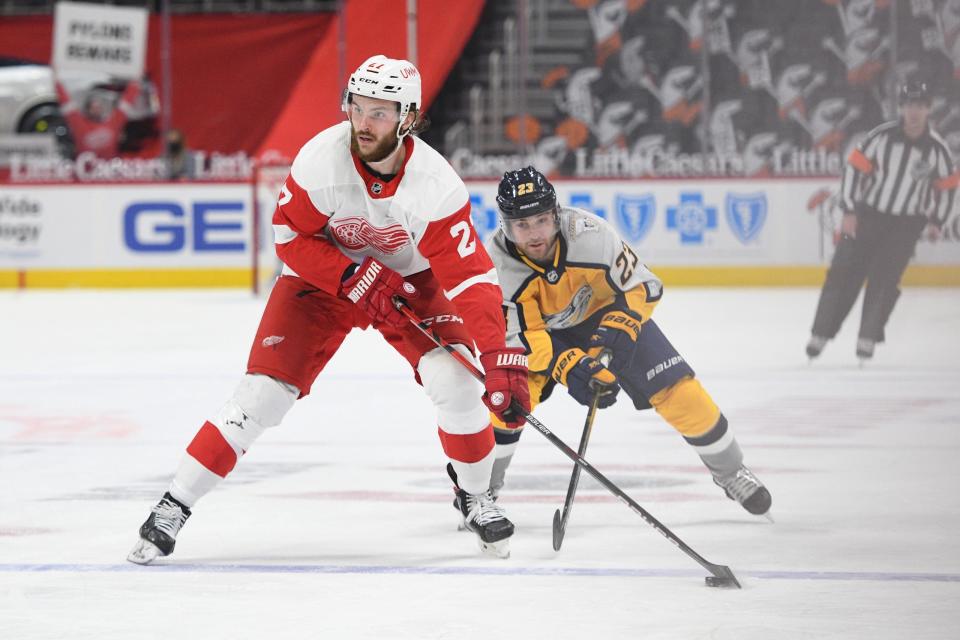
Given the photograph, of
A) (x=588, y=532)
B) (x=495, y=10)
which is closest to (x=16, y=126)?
(x=495, y=10)

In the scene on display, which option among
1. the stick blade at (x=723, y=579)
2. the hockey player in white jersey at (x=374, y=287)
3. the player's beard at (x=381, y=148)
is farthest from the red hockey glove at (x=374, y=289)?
the stick blade at (x=723, y=579)

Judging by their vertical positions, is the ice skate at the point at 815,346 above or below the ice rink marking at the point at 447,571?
below

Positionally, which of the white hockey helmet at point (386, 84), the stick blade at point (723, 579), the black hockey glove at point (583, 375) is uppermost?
the white hockey helmet at point (386, 84)

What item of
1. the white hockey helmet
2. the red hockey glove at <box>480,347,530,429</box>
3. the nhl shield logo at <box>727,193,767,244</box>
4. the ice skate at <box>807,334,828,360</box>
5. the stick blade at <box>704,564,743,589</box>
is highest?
the white hockey helmet

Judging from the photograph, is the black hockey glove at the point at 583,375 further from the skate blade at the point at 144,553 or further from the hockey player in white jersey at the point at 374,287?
the skate blade at the point at 144,553

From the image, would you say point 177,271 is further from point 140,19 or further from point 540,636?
point 540,636

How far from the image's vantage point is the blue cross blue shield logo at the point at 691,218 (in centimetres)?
1379

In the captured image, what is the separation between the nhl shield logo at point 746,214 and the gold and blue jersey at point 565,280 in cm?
948

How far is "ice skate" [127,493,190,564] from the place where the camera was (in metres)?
3.77

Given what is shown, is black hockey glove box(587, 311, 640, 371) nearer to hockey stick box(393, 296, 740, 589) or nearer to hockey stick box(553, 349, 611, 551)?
hockey stick box(553, 349, 611, 551)

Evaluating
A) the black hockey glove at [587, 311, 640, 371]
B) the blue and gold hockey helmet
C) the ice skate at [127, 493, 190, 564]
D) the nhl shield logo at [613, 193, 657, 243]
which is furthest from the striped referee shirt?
the ice skate at [127, 493, 190, 564]

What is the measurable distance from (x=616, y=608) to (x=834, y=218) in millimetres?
10646

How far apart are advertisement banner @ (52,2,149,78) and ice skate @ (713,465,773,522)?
1215 centimetres

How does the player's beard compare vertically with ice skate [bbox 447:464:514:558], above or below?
above
